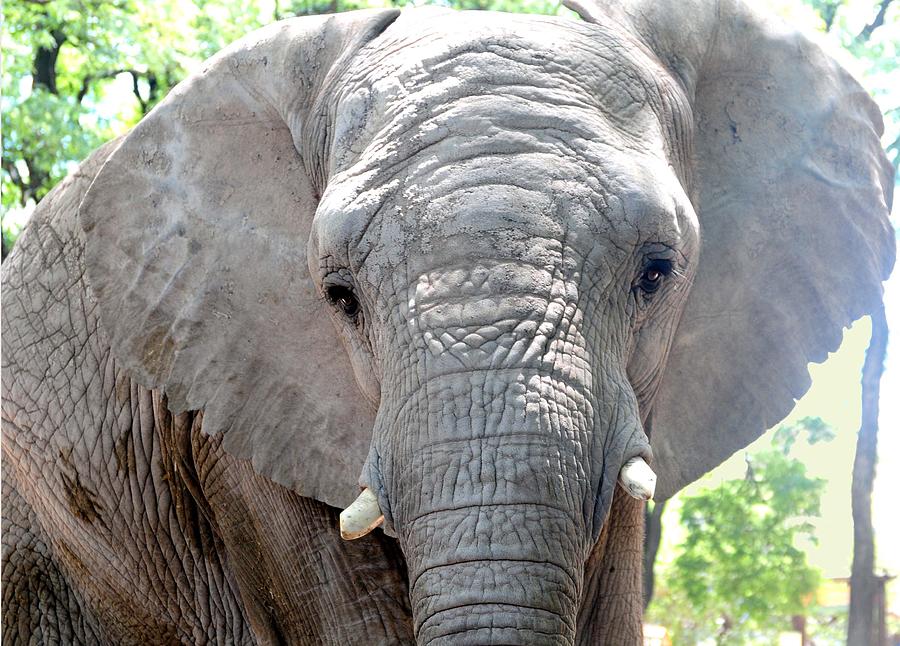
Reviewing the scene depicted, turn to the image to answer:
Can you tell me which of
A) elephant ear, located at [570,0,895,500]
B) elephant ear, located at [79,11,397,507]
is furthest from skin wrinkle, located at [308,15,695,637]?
elephant ear, located at [570,0,895,500]

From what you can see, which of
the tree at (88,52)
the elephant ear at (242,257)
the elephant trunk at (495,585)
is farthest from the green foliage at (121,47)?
the elephant trunk at (495,585)

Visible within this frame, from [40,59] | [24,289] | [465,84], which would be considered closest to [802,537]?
[40,59]

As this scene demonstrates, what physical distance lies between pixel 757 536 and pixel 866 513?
2948 mm

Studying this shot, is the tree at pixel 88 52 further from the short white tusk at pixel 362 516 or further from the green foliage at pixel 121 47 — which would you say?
the short white tusk at pixel 362 516

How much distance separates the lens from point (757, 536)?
1577 centimetres

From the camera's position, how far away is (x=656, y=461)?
3869 millimetres

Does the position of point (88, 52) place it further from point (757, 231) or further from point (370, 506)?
point (370, 506)

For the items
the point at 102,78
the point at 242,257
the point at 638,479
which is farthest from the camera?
the point at 102,78

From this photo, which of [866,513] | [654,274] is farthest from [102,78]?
[654,274]

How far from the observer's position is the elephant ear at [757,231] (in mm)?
3879

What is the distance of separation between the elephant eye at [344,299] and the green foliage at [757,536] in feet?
41.4

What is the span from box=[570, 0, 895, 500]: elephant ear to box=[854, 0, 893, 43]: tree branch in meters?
10.5

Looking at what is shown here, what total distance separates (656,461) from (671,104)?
0.97 m

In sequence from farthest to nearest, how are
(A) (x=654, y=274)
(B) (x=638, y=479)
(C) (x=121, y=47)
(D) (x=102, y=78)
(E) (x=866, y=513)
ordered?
(D) (x=102, y=78) < (C) (x=121, y=47) < (E) (x=866, y=513) < (A) (x=654, y=274) < (B) (x=638, y=479)
